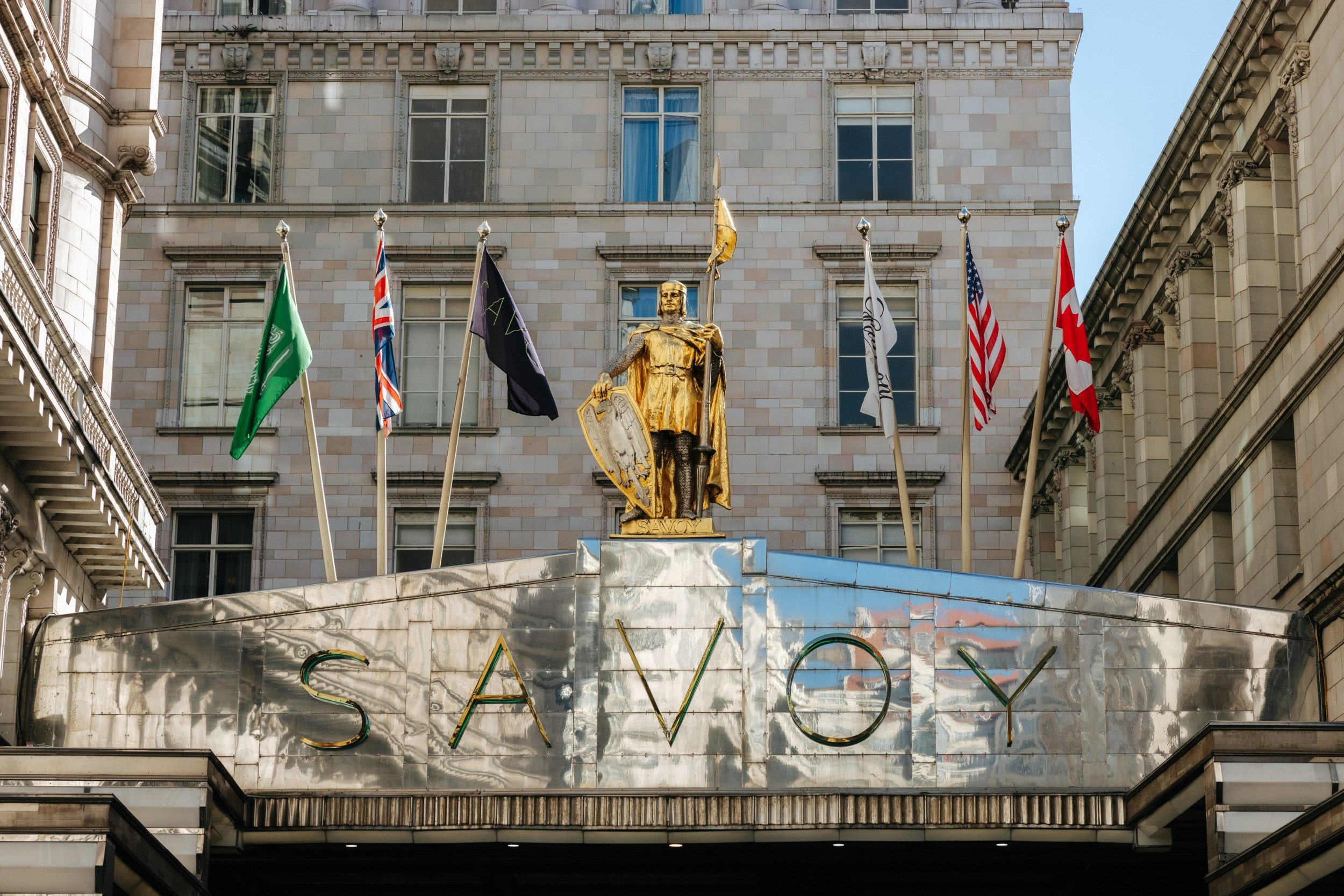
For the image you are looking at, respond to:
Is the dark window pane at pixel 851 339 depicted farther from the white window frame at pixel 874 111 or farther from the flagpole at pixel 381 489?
the flagpole at pixel 381 489

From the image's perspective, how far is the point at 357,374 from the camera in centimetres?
5516

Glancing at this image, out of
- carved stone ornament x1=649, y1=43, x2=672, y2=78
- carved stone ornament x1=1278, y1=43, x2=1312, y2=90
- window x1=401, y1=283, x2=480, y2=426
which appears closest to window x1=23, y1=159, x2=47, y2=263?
window x1=401, y1=283, x2=480, y2=426

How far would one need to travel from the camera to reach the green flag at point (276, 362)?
39.1 meters

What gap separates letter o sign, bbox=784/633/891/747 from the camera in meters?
33.3

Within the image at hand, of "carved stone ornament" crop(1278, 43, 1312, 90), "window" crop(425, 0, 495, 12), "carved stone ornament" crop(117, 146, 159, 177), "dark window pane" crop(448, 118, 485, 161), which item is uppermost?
"window" crop(425, 0, 495, 12)

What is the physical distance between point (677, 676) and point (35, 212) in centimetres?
1372

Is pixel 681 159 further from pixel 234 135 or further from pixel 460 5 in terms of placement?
pixel 234 135

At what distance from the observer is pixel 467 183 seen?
57000 millimetres

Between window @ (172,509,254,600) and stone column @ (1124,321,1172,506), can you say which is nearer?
stone column @ (1124,321,1172,506)

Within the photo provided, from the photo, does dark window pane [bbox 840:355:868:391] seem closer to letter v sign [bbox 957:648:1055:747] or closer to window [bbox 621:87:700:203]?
window [bbox 621:87:700:203]

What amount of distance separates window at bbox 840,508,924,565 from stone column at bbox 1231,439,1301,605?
1518 cm

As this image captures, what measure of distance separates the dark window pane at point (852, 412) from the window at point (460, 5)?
42.6 feet

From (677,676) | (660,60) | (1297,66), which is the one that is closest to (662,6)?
(660,60)

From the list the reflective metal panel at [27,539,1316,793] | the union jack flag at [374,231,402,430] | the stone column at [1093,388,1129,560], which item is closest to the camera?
the reflective metal panel at [27,539,1316,793]
